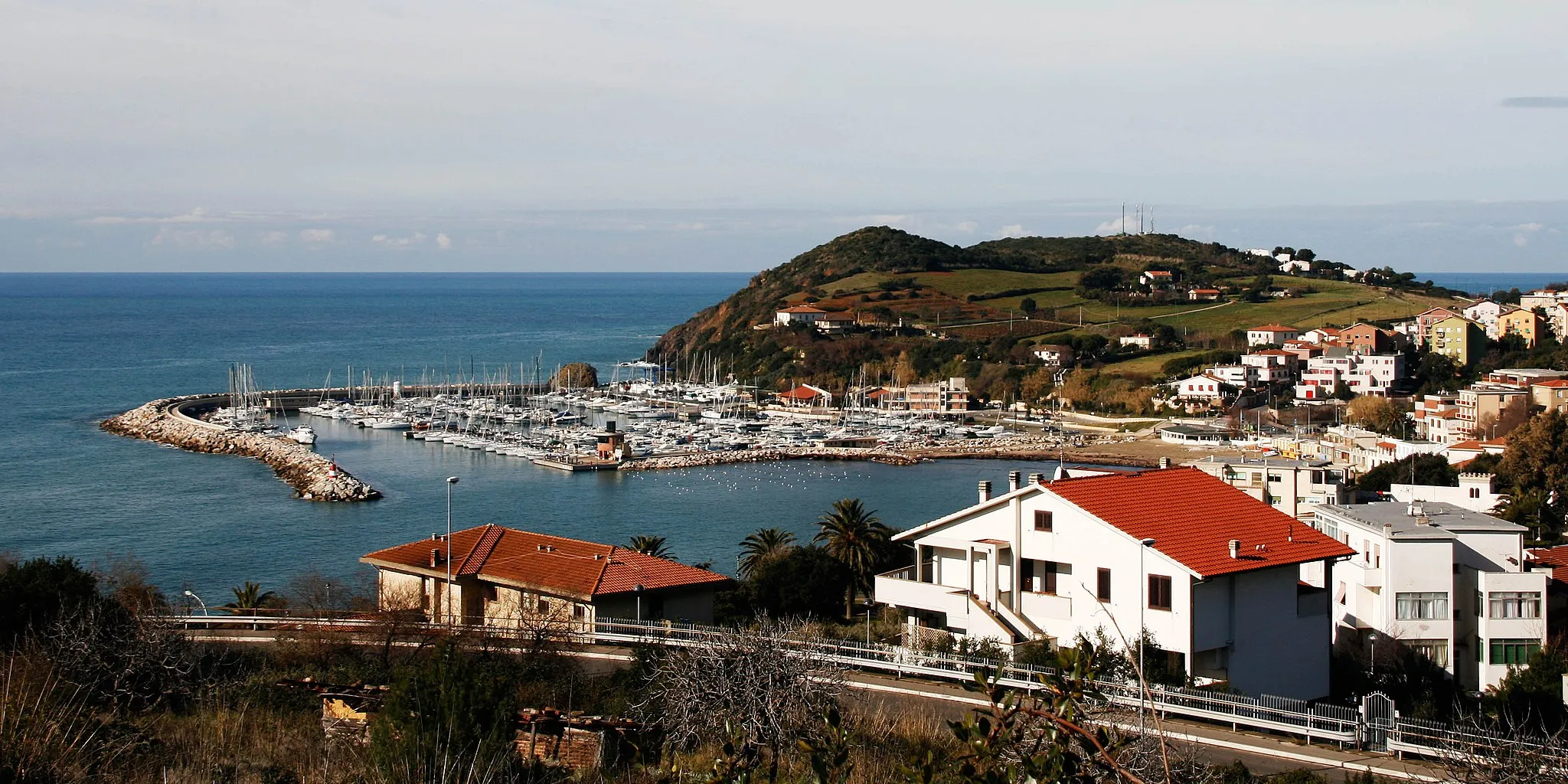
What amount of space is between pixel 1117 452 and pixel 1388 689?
40192mm

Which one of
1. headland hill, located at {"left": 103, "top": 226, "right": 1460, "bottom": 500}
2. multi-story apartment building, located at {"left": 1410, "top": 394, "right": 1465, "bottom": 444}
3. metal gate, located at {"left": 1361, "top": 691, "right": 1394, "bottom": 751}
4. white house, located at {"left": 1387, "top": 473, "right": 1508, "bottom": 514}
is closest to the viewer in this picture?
metal gate, located at {"left": 1361, "top": 691, "right": 1394, "bottom": 751}

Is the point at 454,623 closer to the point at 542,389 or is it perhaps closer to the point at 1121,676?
the point at 1121,676

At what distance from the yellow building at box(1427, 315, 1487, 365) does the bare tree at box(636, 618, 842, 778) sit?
64445 millimetres

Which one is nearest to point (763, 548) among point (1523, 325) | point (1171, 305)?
point (1523, 325)

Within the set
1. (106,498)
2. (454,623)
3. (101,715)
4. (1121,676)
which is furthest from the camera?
Result: (106,498)

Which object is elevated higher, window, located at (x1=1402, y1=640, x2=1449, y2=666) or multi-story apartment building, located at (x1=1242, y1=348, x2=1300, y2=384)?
multi-story apartment building, located at (x1=1242, y1=348, x2=1300, y2=384)

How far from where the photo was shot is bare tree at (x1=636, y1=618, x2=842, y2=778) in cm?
888

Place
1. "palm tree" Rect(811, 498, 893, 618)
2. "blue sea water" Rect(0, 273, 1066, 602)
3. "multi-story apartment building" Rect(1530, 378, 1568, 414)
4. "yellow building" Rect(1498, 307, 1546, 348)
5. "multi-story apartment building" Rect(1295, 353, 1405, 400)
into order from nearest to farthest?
"palm tree" Rect(811, 498, 893, 618)
"blue sea water" Rect(0, 273, 1066, 602)
"multi-story apartment building" Rect(1530, 378, 1568, 414)
"multi-story apartment building" Rect(1295, 353, 1405, 400)
"yellow building" Rect(1498, 307, 1546, 348)

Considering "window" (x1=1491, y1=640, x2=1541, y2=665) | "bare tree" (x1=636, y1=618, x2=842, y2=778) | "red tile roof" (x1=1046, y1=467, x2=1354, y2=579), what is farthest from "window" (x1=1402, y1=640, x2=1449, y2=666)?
"bare tree" (x1=636, y1=618, x2=842, y2=778)

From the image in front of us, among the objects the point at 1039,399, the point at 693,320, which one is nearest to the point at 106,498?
the point at 1039,399

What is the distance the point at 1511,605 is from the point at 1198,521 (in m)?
4.79

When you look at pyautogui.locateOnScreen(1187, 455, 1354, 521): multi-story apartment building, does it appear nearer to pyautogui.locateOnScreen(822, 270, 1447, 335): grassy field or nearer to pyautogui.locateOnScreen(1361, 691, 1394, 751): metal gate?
pyautogui.locateOnScreen(1361, 691, 1394, 751): metal gate

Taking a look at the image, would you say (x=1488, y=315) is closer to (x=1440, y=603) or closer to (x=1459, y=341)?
(x=1459, y=341)

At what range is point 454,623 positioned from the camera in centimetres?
1475
